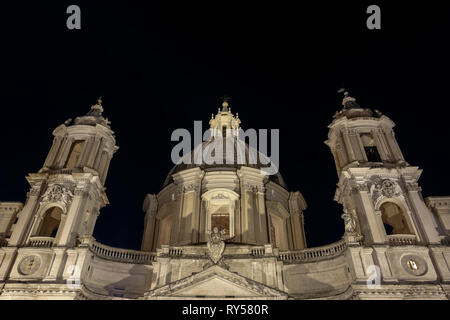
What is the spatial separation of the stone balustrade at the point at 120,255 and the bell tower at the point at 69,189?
4.09 ft

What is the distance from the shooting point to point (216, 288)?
802 inches

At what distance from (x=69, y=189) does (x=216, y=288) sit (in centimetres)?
1286

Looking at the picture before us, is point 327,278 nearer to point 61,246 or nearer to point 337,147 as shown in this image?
point 337,147

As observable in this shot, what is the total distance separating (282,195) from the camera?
3488cm

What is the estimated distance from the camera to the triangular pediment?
19938 mm

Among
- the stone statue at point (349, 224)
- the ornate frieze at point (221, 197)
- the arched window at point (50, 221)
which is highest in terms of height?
the ornate frieze at point (221, 197)

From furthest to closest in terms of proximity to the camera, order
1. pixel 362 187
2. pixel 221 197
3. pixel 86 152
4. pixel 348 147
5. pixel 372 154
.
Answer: pixel 221 197, pixel 372 154, pixel 86 152, pixel 348 147, pixel 362 187

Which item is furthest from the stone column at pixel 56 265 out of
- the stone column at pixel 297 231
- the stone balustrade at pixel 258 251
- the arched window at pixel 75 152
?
the stone column at pixel 297 231

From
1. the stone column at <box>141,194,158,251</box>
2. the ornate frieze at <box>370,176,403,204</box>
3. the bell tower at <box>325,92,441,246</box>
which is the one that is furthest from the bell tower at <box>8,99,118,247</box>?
the ornate frieze at <box>370,176,403,204</box>

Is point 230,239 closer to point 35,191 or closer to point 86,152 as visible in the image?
point 86,152

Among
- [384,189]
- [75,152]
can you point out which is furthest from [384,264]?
[75,152]

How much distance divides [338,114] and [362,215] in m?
10.3

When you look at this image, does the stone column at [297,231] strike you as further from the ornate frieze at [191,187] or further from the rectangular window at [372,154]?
the ornate frieze at [191,187]

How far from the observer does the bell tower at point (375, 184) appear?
22.8 meters
